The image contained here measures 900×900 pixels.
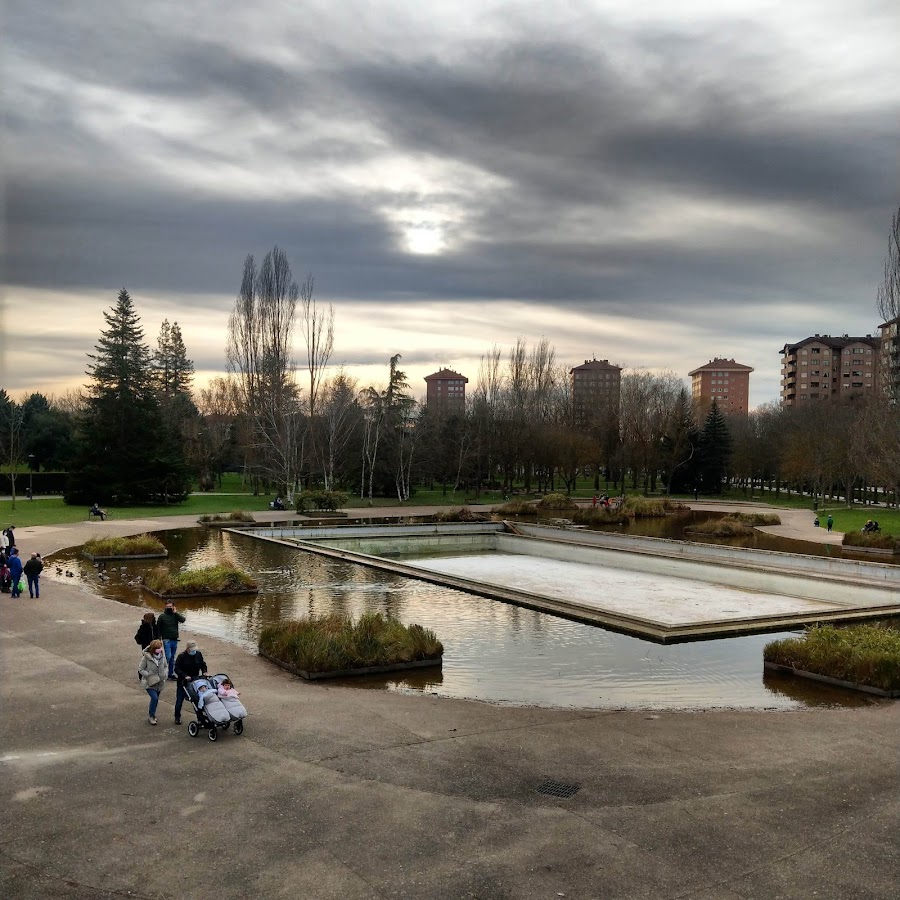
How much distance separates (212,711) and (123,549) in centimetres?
2086

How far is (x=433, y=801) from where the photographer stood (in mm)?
8359

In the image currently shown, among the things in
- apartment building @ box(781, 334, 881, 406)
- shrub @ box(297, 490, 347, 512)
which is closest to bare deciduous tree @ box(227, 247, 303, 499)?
shrub @ box(297, 490, 347, 512)

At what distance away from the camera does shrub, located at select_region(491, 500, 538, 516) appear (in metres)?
50.7

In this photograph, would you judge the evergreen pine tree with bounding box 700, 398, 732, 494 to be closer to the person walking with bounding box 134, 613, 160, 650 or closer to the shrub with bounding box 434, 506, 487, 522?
the shrub with bounding box 434, 506, 487, 522

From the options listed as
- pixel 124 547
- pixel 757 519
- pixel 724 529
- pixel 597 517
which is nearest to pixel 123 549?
pixel 124 547

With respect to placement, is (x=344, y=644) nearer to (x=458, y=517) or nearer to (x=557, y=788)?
(x=557, y=788)

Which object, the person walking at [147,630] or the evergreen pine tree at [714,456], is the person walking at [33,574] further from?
the evergreen pine tree at [714,456]

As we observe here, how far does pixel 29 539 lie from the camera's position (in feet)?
107

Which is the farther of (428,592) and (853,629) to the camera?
(428,592)

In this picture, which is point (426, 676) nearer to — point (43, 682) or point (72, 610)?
point (43, 682)

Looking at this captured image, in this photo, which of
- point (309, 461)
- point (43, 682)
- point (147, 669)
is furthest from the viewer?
point (309, 461)

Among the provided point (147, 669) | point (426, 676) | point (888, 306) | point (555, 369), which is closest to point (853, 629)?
point (426, 676)

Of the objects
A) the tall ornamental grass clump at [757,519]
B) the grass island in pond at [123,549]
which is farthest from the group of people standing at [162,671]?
the tall ornamental grass clump at [757,519]

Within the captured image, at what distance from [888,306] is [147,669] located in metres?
45.6
